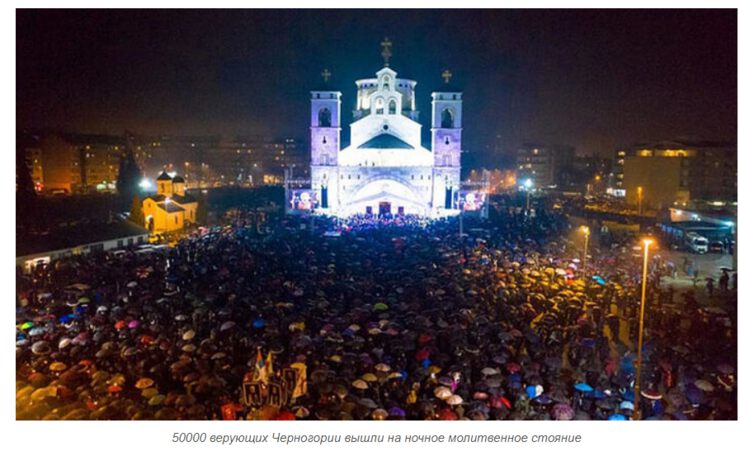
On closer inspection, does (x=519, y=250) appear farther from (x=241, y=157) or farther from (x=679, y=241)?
(x=241, y=157)

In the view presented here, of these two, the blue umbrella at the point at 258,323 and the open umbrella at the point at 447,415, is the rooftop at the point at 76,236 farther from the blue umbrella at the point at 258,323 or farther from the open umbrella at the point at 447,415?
the open umbrella at the point at 447,415

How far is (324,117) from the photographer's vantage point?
4847cm

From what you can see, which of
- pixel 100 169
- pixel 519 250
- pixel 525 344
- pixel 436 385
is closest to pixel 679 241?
pixel 519 250

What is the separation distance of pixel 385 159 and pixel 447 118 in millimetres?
6738

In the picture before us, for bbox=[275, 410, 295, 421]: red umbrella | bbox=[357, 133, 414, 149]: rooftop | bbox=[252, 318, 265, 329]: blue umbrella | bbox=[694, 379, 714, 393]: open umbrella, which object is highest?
bbox=[357, 133, 414, 149]: rooftop

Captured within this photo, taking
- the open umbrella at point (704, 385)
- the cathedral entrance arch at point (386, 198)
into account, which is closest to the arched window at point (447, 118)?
the cathedral entrance arch at point (386, 198)

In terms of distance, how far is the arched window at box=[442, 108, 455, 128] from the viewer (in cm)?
4762

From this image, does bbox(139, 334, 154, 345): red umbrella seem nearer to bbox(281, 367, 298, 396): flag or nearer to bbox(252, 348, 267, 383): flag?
bbox(252, 348, 267, 383): flag

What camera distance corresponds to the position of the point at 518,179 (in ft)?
326

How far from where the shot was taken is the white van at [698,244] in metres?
25.7

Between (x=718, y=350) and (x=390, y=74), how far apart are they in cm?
4011

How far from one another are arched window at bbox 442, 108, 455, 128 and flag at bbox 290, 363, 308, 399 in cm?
3952

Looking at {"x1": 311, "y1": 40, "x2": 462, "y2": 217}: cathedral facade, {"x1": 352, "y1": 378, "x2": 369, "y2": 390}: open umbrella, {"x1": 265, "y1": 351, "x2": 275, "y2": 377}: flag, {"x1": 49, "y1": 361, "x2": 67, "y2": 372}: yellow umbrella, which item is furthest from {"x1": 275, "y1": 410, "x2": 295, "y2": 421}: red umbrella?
{"x1": 311, "y1": 40, "x2": 462, "y2": 217}: cathedral facade

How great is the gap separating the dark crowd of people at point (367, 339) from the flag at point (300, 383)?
10 centimetres
